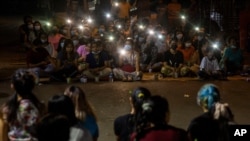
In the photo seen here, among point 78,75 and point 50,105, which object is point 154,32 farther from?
point 50,105

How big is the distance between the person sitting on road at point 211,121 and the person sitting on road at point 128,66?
26.8 feet

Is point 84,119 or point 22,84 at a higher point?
point 22,84

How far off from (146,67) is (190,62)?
1.39m

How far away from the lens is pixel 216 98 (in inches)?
188

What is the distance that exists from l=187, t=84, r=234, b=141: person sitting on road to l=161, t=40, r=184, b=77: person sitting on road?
885 centimetres

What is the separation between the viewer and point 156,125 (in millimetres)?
4113

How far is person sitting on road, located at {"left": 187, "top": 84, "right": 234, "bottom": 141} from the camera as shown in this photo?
3746 millimetres

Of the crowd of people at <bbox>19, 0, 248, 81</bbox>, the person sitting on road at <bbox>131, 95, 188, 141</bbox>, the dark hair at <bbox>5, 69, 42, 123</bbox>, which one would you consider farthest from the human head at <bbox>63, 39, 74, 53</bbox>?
the person sitting on road at <bbox>131, 95, 188, 141</bbox>

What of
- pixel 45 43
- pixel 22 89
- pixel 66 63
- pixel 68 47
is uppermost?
pixel 45 43

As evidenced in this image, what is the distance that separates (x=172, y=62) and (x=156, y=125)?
1034 cm

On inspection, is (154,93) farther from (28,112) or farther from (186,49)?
(28,112)

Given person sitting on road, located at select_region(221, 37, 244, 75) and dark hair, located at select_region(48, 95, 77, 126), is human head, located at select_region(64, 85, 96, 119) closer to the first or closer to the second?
A: dark hair, located at select_region(48, 95, 77, 126)

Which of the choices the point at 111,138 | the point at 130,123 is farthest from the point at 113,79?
the point at 130,123

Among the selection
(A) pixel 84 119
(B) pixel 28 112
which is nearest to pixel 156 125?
(A) pixel 84 119
